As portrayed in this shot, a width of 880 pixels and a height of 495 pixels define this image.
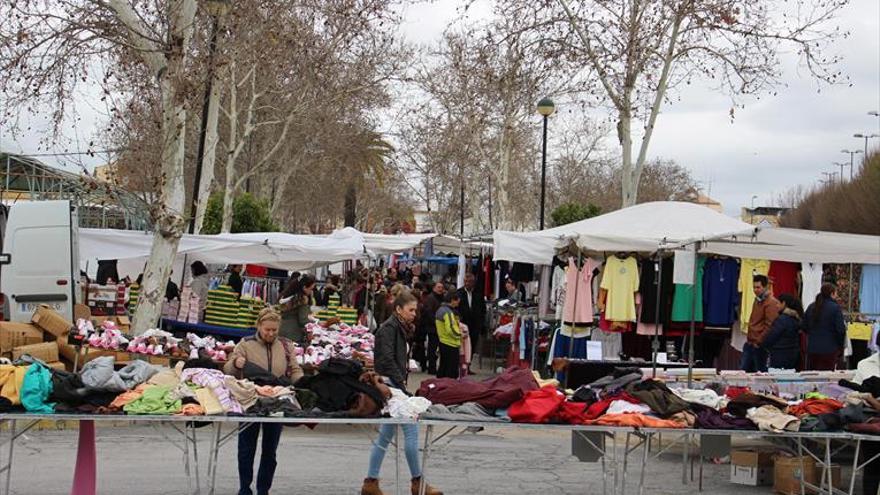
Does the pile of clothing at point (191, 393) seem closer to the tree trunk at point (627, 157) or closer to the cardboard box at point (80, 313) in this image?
the cardboard box at point (80, 313)

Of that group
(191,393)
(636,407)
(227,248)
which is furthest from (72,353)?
(636,407)

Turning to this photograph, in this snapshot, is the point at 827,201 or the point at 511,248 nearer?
the point at 511,248

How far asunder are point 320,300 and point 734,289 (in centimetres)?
1203

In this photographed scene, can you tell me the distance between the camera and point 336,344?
15539mm

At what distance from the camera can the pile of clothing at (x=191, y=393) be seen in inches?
311

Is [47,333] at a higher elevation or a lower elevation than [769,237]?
lower

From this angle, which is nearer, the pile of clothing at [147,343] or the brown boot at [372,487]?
the brown boot at [372,487]

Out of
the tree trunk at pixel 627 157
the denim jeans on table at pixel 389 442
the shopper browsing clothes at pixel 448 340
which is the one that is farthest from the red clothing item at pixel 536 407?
the tree trunk at pixel 627 157

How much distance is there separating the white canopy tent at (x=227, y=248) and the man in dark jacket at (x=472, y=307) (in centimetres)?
224

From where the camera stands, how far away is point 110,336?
45.4 ft

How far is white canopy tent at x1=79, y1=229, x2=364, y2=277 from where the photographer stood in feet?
60.3

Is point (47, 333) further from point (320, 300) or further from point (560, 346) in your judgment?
point (320, 300)

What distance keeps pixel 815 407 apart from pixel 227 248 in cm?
1240

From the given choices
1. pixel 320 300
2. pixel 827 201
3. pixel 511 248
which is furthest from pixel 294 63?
pixel 827 201
